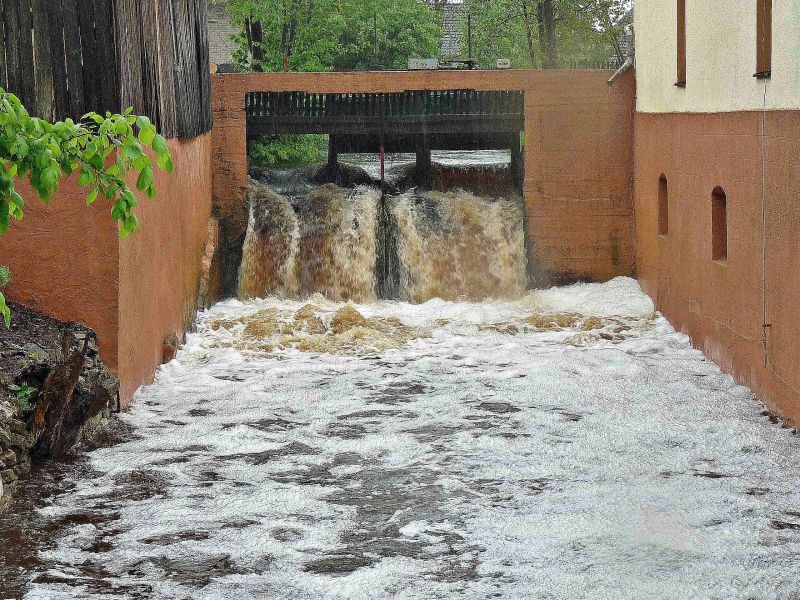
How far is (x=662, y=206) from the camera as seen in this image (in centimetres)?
1456

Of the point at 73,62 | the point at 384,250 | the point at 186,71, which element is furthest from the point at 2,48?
the point at 384,250

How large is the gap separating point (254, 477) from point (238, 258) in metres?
8.43

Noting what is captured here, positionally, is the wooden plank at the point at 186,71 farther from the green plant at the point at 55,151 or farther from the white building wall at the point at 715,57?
the green plant at the point at 55,151

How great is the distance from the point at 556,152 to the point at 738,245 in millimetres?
5910

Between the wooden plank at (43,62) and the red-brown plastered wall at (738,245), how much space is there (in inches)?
229

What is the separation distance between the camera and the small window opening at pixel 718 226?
11875mm

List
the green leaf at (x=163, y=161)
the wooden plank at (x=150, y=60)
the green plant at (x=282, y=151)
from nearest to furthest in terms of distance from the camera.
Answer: the green leaf at (x=163, y=161)
the wooden plank at (x=150, y=60)
the green plant at (x=282, y=151)

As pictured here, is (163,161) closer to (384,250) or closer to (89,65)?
(89,65)

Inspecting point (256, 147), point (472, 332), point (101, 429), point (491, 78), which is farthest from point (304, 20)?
point (101, 429)

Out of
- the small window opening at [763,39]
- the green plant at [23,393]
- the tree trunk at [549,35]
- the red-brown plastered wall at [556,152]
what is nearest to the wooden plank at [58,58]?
the green plant at [23,393]

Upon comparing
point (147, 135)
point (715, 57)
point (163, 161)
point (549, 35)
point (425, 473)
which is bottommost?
point (425, 473)

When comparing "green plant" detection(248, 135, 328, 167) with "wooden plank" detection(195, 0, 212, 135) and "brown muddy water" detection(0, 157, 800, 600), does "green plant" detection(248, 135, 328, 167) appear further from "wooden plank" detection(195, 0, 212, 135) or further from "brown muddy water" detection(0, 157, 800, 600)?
"brown muddy water" detection(0, 157, 800, 600)

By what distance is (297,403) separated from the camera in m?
10.6

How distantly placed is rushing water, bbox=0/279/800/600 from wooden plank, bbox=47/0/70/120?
2.62 metres
